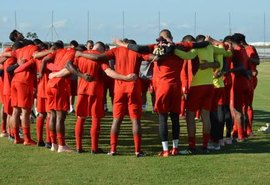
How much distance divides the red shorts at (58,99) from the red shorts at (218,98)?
277 centimetres

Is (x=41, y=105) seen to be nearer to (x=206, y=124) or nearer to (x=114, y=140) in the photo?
(x=114, y=140)

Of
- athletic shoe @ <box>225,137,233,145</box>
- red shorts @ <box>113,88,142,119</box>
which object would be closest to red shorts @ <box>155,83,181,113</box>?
red shorts @ <box>113,88,142,119</box>

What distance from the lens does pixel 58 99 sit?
1037 centimetres

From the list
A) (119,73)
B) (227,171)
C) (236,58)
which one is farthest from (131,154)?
(236,58)

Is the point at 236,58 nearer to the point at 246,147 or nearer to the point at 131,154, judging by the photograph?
the point at 246,147

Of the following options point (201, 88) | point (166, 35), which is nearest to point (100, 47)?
point (166, 35)

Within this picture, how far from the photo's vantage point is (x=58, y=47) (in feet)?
34.9

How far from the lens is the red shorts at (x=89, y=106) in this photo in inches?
397

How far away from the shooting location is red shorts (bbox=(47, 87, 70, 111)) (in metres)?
10.4

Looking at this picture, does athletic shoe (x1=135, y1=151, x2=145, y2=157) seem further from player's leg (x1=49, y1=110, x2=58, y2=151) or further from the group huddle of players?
player's leg (x1=49, y1=110, x2=58, y2=151)

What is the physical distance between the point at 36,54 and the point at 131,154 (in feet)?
8.56

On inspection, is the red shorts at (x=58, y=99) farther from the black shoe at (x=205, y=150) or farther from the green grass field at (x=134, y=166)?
the black shoe at (x=205, y=150)

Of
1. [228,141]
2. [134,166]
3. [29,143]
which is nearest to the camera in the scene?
[134,166]

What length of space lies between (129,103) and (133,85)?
1.06 feet
